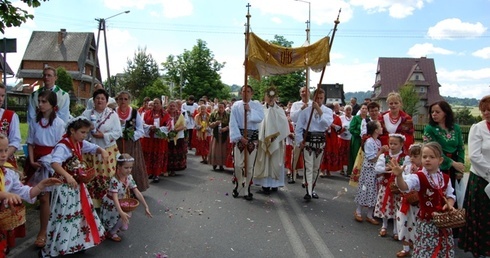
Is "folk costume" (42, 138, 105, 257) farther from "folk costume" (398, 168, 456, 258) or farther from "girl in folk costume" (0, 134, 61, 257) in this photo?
"folk costume" (398, 168, 456, 258)

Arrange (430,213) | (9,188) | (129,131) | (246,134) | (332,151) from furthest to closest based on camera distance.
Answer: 1. (332,151)
2. (246,134)
3. (129,131)
4. (430,213)
5. (9,188)

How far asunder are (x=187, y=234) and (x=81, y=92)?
182 ft

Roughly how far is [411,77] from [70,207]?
6639 cm

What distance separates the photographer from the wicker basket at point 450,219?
4.00 meters

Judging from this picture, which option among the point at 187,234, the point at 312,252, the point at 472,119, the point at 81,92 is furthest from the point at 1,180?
the point at 472,119

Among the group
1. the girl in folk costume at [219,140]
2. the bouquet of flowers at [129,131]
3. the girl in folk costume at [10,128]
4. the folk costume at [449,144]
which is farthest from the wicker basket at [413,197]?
the girl in folk costume at [219,140]

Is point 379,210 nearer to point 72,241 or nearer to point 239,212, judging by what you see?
point 239,212

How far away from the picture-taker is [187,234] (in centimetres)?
563

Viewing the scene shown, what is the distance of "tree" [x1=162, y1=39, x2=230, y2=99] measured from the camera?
63.2 meters

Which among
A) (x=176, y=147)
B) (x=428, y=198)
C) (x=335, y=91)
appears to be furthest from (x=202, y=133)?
(x=335, y=91)

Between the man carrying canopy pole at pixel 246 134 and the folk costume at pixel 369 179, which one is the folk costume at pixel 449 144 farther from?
the man carrying canopy pole at pixel 246 134

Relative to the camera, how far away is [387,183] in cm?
616

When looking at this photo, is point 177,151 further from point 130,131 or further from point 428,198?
point 428,198

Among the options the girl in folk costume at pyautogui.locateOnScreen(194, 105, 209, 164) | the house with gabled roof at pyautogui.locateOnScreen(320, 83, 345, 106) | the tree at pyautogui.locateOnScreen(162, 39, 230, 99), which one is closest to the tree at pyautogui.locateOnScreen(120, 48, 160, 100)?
the tree at pyautogui.locateOnScreen(162, 39, 230, 99)
